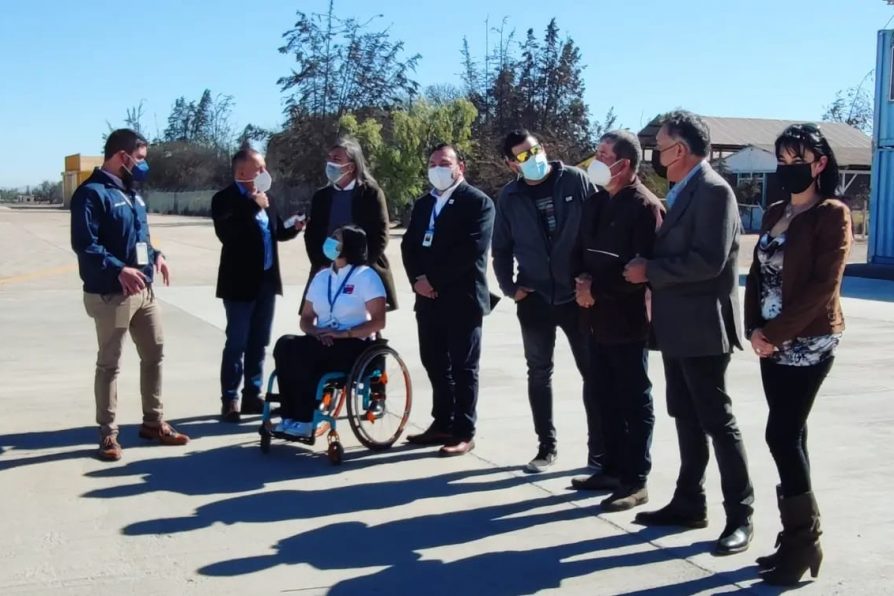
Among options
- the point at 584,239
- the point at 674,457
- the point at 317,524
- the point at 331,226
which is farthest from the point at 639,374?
the point at 331,226

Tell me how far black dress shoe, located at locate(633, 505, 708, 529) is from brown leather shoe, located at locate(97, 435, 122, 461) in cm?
334

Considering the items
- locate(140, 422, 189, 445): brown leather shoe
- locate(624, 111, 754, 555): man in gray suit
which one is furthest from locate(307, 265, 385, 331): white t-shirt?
locate(624, 111, 754, 555): man in gray suit

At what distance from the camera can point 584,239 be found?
18.1 ft

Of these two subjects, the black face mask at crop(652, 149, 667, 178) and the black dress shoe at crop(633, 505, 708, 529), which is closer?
the black face mask at crop(652, 149, 667, 178)

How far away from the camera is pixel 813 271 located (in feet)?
13.9

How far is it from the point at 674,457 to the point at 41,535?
3.78 metres

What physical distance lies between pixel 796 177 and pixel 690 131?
676mm

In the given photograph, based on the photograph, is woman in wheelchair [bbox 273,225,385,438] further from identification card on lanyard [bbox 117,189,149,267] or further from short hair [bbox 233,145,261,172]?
short hair [bbox 233,145,261,172]

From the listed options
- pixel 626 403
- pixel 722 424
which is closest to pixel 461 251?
pixel 626 403

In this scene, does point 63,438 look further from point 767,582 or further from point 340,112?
point 340,112

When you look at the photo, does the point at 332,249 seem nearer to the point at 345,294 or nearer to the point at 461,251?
the point at 345,294

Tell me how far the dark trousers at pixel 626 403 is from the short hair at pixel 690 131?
3.58ft

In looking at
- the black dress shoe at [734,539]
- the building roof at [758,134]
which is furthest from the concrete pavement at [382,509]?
the building roof at [758,134]

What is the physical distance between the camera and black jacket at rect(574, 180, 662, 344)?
530 centimetres
